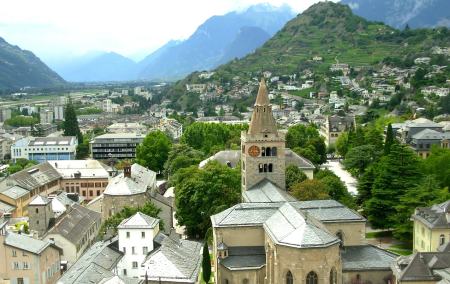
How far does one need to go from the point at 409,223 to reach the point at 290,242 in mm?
25330

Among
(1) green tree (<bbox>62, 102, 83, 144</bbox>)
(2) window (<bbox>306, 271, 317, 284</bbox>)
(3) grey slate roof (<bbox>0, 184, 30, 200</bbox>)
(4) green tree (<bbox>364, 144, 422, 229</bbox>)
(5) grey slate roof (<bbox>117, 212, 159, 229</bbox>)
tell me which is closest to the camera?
(2) window (<bbox>306, 271, 317, 284</bbox>)

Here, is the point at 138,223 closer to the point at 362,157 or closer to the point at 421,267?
the point at 421,267

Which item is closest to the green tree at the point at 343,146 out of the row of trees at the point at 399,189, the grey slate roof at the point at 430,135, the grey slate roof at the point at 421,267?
the grey slate roof at the point at 430,135

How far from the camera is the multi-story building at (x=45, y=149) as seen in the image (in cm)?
13638

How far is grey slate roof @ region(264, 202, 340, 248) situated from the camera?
124ft

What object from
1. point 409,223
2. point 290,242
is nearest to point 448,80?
point 409,223

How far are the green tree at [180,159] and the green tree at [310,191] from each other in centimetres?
3826

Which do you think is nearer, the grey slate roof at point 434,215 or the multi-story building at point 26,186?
the grey slate roof at point 434,215

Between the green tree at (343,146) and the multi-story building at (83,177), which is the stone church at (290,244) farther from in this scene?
the green tree at (343,146)

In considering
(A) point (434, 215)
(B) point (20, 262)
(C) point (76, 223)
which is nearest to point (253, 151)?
(A) point (434, 215)

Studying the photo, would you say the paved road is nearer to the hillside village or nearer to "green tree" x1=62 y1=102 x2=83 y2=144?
the hillside village

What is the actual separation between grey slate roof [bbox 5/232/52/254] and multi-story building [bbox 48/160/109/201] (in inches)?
1698

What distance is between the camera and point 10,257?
169ft

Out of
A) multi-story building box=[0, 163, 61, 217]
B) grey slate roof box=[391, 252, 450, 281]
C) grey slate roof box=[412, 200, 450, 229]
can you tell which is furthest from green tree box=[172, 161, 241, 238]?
multi-story building box=[0, 163, 61, 217]
